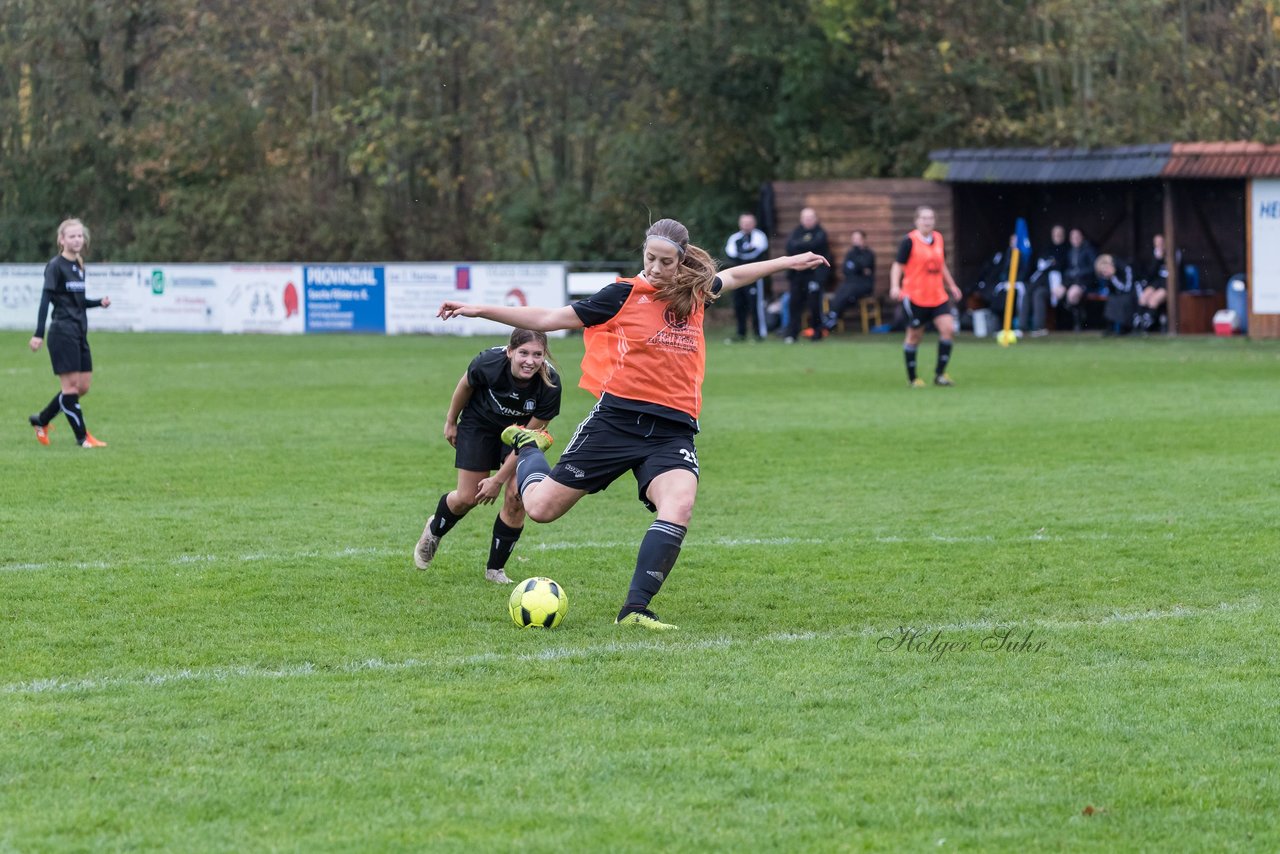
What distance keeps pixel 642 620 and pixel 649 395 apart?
3.06ft

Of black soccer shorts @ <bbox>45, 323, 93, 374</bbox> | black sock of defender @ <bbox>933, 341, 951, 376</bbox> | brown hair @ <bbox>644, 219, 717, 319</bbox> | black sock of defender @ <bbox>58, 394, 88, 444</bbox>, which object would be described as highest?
brown hair @ <bbox>644, 219, 717, 319</bbox>

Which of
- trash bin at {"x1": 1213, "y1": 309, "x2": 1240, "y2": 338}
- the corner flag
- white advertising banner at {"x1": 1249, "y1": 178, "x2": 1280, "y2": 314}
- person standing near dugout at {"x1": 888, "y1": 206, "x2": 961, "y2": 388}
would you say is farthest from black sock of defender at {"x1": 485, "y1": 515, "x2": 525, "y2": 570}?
trash bin at {"x1": 1213, "y1": 309, "x2": 1240, "y2": 338}

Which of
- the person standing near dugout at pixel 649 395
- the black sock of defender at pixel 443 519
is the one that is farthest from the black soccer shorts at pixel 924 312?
the person standing near dugout at pixel 649 395

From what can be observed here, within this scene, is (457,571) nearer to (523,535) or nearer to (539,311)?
(523,535)

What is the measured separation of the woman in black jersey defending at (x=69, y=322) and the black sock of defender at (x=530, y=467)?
6.71 meters

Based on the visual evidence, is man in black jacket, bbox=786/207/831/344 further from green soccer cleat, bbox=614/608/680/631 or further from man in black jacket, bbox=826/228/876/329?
green soccer cleat, bbox=614/608/680/631

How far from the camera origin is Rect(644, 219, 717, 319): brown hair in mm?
7031

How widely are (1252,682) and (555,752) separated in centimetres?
249

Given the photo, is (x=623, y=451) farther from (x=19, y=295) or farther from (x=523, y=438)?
(x=19, y=295)

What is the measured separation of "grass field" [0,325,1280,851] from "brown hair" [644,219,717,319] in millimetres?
1309

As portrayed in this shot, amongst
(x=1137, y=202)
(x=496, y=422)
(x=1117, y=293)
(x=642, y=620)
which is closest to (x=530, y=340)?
(x=496, y=422)

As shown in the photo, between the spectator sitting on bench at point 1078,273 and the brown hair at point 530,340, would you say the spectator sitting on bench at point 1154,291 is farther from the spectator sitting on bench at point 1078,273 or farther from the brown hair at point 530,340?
the brown hair at point 530,340

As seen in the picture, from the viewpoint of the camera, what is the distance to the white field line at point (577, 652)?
6.04 m

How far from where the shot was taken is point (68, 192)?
4294cm
